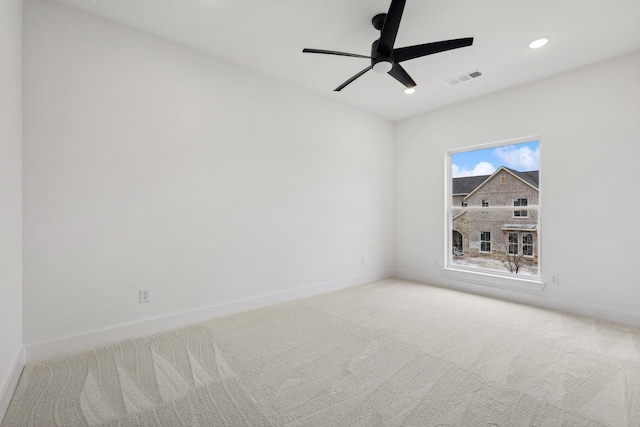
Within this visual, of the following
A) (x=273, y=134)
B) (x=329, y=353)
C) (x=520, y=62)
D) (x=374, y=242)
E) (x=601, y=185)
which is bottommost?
(x=329, y=353)

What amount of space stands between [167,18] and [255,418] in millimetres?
2978

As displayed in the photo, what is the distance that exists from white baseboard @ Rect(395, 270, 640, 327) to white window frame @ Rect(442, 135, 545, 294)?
6cm

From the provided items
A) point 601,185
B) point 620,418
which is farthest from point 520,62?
point 620,418

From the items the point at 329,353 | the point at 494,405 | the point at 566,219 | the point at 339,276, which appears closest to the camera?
the point at 494,405

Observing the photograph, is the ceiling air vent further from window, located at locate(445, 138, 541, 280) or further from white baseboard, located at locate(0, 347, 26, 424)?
white baseboard, located at locate(0, 347, 26, 424)

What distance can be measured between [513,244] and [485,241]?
13.8 inches

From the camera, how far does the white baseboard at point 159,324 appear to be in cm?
219

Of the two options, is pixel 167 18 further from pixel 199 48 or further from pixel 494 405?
pixel 494 405

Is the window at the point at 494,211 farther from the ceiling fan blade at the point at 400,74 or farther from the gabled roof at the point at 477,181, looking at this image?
the ceiling fan blade at the point at 400,74

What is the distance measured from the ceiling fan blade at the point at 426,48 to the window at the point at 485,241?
2734 millimetres

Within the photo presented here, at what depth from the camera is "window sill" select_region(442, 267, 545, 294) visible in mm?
3518

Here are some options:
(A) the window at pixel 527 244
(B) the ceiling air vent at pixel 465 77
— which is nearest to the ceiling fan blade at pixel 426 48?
(B) the ceiling air vent at pixel 465 77

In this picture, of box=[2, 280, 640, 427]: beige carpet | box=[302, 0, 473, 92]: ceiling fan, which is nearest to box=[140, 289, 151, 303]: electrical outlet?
box=[2, 280, 640, 427]: beige carpet

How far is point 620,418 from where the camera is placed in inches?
61.7
